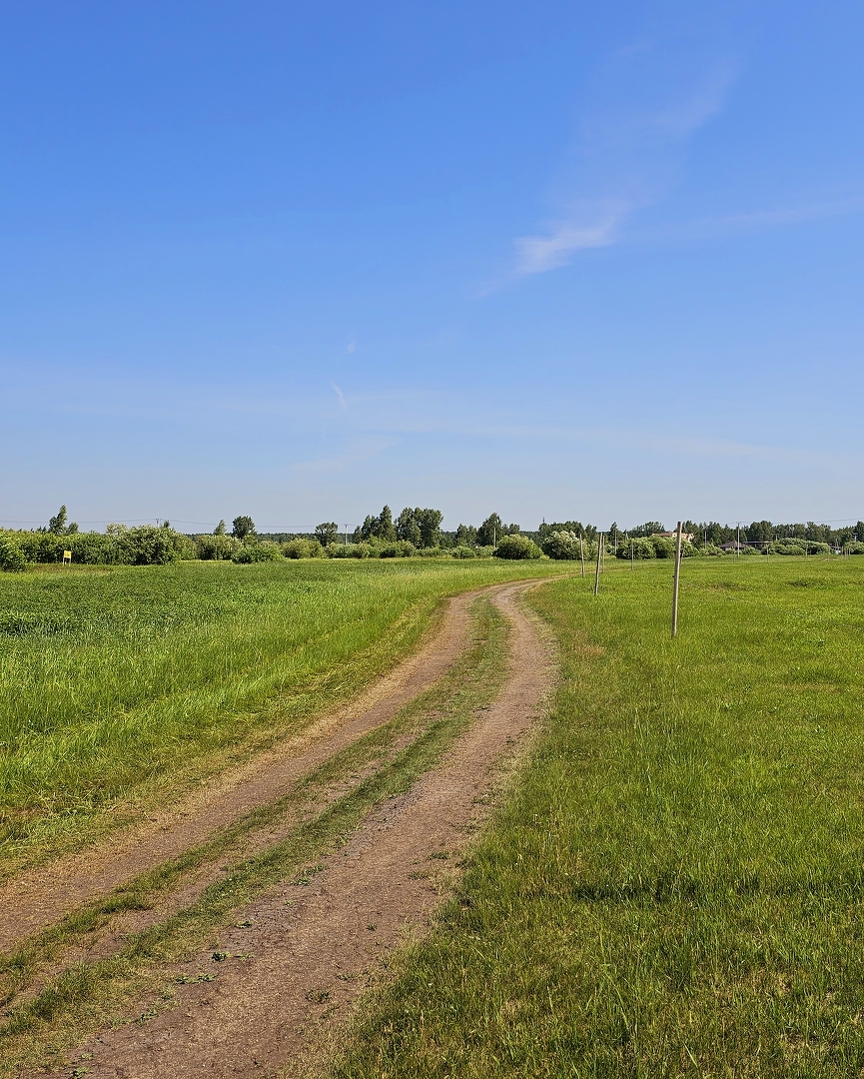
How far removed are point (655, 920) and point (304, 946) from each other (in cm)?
270

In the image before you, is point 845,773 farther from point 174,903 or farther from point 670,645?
point 670,645

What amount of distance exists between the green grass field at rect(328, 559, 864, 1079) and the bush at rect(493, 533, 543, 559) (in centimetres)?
10360

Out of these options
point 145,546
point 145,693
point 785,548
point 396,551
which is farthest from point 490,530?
point 145,693

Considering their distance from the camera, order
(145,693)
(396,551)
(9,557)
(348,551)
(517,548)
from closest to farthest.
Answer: (145,693) < (9,557) < (517,548) < (348,551) < (396,551)

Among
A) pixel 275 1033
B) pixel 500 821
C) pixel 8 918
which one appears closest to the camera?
pixel 275 1033

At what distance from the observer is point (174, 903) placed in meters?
6.17

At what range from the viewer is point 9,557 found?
70250mm

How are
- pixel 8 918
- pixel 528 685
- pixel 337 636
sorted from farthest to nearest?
pixel 337 636 < pixel 528 685 < pixel 8 918

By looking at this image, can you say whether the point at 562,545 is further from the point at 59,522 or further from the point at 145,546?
the point at 59,522

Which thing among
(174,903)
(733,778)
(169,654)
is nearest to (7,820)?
(174,903)

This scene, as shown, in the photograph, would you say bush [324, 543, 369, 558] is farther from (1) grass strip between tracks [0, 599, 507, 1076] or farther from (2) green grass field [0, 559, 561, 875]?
(1) grass strip between tracks [0, 599, 507, 1076]

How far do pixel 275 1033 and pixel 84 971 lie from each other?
1.74m

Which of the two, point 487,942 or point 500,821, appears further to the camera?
point 500,821

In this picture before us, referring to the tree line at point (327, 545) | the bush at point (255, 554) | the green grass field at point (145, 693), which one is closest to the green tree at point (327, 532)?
the tree line at point (327, 545)
